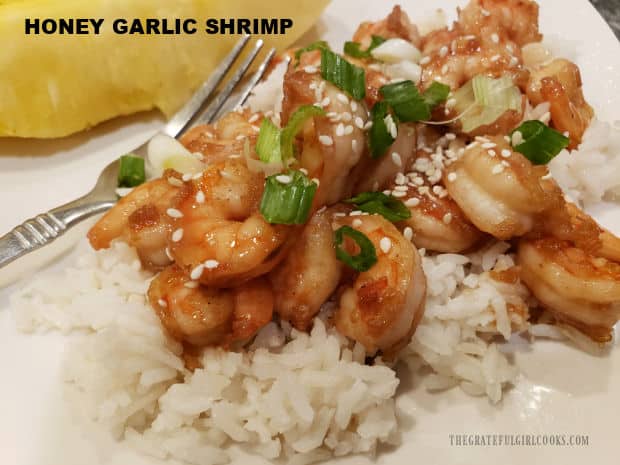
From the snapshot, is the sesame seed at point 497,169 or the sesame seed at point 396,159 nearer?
the sesame seed at point 497,169

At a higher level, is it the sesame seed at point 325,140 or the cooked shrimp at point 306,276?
the sesame seed at point 325,140

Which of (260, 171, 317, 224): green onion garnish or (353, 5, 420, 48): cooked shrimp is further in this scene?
(353, 5, 420, 48): cooked shrimp

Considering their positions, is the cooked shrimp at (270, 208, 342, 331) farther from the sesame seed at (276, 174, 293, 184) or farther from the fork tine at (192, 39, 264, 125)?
the fork tine at (192, 39, 264, 125)

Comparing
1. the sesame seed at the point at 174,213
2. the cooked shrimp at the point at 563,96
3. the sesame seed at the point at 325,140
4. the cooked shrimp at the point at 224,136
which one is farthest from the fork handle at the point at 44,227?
the cooked shrimp at the point at 563,96

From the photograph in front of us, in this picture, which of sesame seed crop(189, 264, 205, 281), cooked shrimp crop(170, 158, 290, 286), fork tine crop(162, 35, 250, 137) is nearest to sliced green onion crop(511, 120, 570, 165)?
cooked shrimp crop(170, 158, 290, 286)

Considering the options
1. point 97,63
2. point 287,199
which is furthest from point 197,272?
point 97,63

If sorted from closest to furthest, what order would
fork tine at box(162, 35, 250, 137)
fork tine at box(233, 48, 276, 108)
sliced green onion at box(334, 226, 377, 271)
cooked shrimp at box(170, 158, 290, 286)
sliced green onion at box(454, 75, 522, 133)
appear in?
cooked shrimp at box(170, 158, 290, 286), sliced green onion at box(334, 226, 377, 271), sliced green onion at box(454, 75, 522, 133), fork tine at box(162, 35, 250, 137), fork tine at box(233, 48, 276, 108)

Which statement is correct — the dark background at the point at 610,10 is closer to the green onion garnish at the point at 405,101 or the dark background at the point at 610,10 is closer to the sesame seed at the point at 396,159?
the green onion garnish at the point at 405,101
